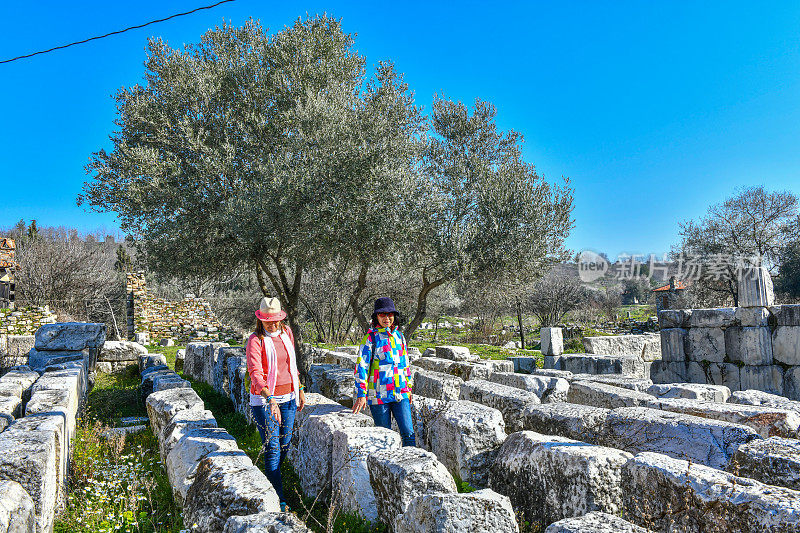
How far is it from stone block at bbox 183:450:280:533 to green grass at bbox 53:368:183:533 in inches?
19.8

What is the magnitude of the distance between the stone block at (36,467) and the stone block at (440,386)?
15.5 ft

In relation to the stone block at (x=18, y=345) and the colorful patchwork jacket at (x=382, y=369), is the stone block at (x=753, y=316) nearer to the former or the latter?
the colorful patchwork jacket at (x=382, y=369)

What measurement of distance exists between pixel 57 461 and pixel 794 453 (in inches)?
232

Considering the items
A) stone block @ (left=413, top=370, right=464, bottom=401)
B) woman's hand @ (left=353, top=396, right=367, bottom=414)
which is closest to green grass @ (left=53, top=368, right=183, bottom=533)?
woman's hand @ (left=353, top=396, right=367, bottom=414)

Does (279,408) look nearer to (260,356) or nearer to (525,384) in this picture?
(260,356)

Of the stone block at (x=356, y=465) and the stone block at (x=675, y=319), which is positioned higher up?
Answer: the stone block at (x=675, y=319)

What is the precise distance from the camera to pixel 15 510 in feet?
10.8

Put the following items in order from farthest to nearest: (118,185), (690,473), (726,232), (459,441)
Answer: (726,232) → (118,185) → (459,441) → (690,473)

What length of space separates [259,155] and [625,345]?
12.7 m

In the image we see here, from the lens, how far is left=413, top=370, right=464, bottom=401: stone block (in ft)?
25.2

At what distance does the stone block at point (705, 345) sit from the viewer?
12461 mm

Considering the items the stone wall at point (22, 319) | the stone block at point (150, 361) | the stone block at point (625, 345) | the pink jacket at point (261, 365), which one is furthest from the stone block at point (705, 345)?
the stone wall at point (22, 319)

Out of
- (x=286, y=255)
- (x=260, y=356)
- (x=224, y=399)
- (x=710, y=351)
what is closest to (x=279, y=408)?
(x=260, y=356)

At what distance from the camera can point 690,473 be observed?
3.15 meters
